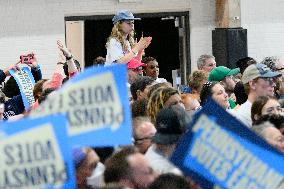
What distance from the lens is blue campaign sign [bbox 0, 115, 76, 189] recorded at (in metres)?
4.64

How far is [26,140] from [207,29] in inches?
416

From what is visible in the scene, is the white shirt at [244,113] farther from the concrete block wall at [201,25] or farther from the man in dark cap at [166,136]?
the concrete block wall at [201,25]

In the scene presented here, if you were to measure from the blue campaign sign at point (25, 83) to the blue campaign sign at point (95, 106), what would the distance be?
463 centimetres

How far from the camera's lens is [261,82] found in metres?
8.40

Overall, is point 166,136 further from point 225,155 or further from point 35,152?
point 35,152

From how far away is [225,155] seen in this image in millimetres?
4961

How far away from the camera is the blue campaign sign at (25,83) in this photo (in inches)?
373

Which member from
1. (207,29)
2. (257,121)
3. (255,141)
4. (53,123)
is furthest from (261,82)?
(207,29)

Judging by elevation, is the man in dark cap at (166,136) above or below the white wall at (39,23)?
below

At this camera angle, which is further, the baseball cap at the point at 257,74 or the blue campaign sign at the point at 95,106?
the baseball cap at the point at 257,74

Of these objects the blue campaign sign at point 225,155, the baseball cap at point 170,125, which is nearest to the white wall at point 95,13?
the baseball cap at point 170,125

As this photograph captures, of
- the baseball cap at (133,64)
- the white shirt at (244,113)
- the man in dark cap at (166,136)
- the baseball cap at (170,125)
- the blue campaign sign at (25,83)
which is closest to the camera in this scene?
the man in dark cap at (166,136)

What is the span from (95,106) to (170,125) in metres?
1.58

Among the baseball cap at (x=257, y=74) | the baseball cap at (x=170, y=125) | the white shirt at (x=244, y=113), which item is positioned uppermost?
the baseball cap at (x=257, y=74)
